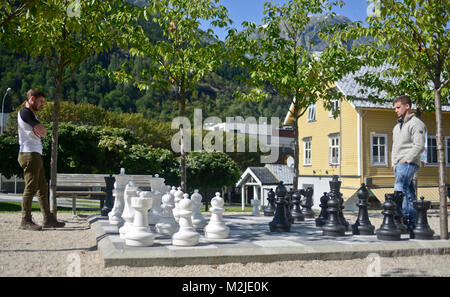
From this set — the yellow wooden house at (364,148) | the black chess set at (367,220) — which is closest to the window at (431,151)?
the yellow wooden house at (364,148)

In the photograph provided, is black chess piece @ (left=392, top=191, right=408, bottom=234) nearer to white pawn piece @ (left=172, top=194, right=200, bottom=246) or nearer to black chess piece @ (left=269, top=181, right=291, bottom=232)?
black chess piece @ (left=269, top=181, right=291, bottom=232)

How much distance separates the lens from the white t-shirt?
626 centimetres

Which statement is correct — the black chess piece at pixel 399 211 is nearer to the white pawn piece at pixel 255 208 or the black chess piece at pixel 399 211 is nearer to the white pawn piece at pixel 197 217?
the white pawn piece at pixel 197 217

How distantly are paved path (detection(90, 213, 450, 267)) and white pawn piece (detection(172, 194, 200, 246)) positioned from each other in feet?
0.35

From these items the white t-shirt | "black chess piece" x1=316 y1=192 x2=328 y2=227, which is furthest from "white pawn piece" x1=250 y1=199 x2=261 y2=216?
the white t-shirt

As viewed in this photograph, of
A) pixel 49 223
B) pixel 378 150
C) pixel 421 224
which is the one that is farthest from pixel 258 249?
pixel 378 150

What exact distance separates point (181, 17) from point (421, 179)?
1717cm

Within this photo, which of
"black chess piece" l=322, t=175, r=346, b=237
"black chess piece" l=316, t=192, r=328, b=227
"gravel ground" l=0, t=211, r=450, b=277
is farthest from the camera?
"black chess piece" l=316, t=192, r=328, b=227

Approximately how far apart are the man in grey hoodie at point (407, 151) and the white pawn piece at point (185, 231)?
309cm

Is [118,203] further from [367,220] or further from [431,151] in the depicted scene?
[431,151]

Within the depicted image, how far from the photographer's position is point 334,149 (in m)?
24.0

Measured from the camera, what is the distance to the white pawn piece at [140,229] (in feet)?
15.2

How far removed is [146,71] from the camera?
9758 mm

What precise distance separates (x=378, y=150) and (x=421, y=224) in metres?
16.9
